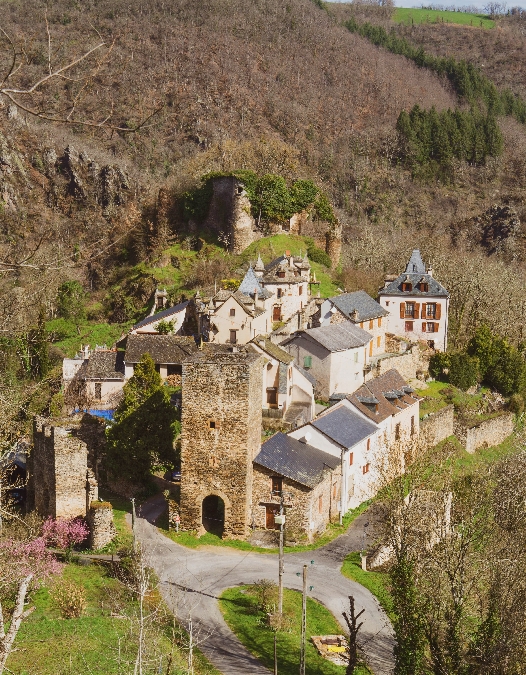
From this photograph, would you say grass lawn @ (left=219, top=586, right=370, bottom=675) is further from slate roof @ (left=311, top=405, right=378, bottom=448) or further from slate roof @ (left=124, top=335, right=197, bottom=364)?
slate roof @ (left=124, top=335, right=197, bottom=364)

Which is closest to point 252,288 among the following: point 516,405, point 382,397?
point 382,397

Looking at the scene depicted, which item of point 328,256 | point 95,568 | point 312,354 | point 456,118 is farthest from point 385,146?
point 95,568

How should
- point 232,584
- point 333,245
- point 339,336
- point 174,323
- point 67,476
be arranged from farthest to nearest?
point 333,245 < point 174,323 < point 339,336 < point 67,476 < point 232,584

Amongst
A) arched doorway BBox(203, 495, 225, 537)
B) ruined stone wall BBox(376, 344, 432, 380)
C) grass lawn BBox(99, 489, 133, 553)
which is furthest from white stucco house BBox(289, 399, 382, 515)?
ruined stone wall BBox(376, 344, 432, 380)

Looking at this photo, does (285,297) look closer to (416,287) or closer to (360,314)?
(360,314)

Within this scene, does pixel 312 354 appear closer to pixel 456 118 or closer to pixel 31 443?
pixel 31 443

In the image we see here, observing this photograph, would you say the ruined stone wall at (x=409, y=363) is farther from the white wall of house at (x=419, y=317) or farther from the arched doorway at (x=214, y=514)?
the arched doorway at (x=214, y=514)
